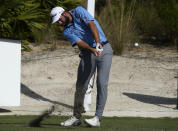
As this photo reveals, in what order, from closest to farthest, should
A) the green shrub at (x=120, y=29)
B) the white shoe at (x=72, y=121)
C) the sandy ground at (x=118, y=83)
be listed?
the white shoe at (x=72, y=121)
the sandy ground at (x=118, y=83)
the green shrub at (x=120, y=29)

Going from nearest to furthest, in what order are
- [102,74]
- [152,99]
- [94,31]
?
[94,31], [102,74], [152,99]

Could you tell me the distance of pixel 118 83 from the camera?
1152 centimetres

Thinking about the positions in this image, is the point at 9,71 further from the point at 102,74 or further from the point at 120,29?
→ the point at 120,29

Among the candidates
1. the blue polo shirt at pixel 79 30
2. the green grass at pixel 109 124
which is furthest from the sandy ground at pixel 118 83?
the blue polo shirt at pixel 79 30

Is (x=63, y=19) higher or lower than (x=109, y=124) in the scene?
higher

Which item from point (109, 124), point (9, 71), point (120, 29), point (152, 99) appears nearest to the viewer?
point (109, 124)

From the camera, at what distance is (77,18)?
17.9 ft

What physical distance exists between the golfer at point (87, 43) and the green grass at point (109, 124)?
34cm

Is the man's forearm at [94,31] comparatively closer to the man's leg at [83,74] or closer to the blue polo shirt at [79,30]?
the blue polo shirt at [79,30]

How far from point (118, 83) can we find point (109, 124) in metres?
5.25

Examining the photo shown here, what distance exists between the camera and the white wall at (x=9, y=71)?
7.60 m

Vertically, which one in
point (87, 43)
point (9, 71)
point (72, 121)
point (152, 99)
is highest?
point (87, 43)

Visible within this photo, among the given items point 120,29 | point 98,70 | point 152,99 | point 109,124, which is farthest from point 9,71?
point 120,29

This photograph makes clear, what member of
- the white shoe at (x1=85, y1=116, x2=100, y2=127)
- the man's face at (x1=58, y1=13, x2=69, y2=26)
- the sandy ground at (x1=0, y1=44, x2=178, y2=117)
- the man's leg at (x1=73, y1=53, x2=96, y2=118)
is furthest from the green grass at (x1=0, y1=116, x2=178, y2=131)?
the man's face at (x1=58, y1=13, x2=69, y2=26)
